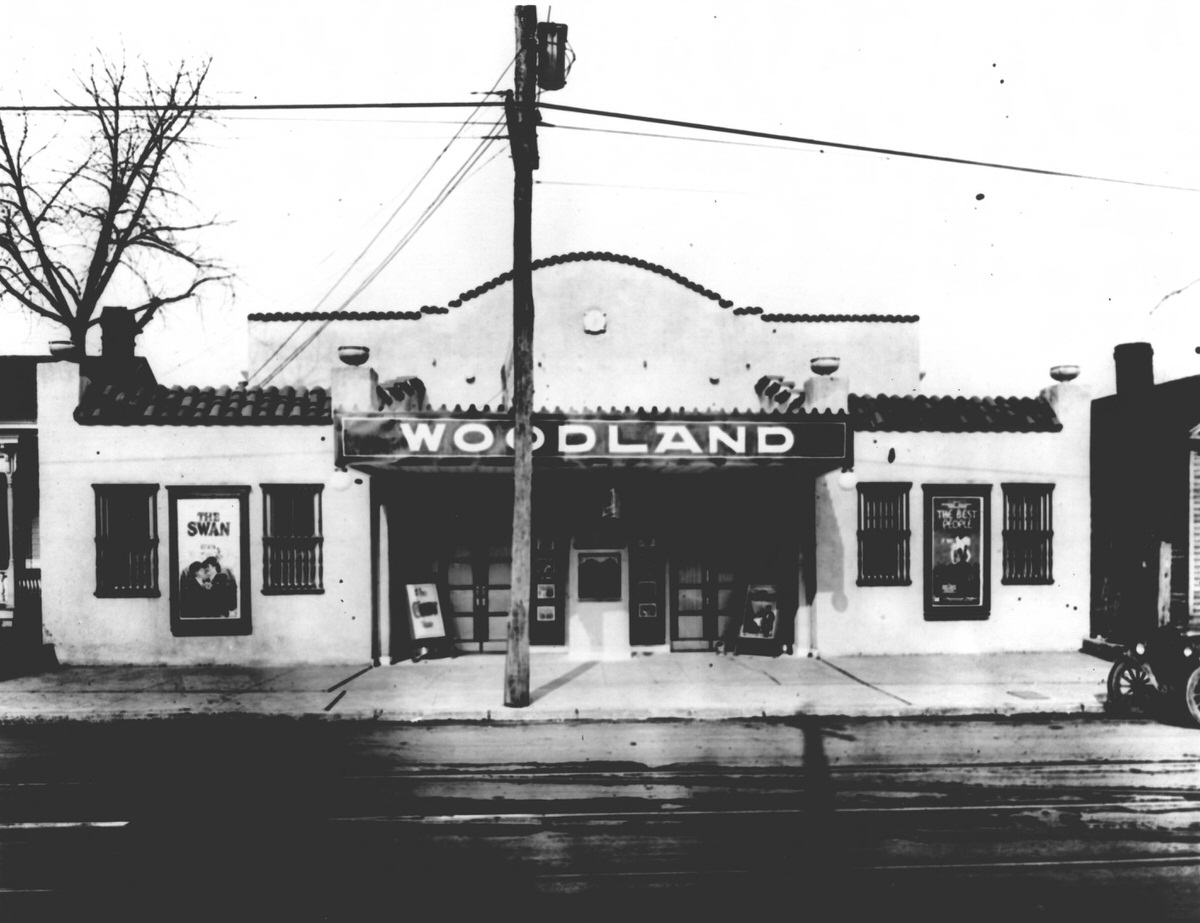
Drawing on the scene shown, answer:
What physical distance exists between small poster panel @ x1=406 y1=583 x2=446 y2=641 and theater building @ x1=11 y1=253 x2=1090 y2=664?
0.37 feet

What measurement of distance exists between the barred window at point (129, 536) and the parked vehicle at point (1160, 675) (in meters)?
13.9

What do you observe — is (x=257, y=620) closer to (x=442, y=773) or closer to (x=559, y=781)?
(x=442, y=773)

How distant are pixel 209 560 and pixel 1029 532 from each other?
44.5ft

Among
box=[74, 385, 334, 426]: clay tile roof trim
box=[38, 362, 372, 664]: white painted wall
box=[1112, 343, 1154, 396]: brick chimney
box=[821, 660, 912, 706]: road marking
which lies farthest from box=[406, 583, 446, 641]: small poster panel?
box=[1112, 343, 1154, 396]: brick chimney

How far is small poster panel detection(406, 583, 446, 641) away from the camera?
44.9ft

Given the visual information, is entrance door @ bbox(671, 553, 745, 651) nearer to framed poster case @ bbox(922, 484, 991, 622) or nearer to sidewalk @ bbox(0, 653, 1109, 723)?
sidewalk @ bbox(0, 653, 1109, 723)

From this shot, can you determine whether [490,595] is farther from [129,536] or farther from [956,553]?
[956,553]

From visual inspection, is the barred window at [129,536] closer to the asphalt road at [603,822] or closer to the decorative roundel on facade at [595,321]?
the asphalt road at [603,822]

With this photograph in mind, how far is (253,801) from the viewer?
7.19 m

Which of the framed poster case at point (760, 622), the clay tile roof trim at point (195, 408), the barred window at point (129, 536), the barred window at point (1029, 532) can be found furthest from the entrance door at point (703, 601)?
the barred window at point (129, 536)

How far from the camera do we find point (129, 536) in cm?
1322

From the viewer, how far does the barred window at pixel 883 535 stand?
14.0m

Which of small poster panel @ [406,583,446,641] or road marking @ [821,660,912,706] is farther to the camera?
small poster panel @ [406,583,446,641]

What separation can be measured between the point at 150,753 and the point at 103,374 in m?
7.72
